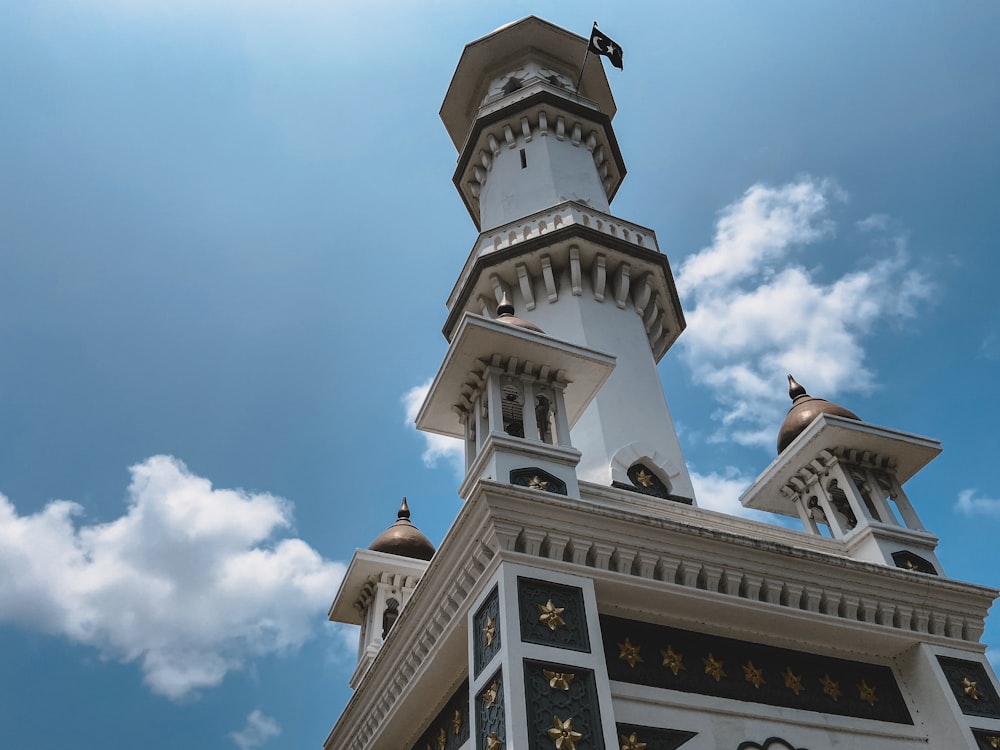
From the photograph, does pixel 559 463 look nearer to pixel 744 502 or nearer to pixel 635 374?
pixel 744 502

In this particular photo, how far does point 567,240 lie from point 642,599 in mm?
8812

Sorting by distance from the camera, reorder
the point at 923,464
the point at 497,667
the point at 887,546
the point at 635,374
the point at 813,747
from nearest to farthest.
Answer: the point at 497,667, the point at 813,747, the point at 887,546, the point at 923,464, the point at 635,374

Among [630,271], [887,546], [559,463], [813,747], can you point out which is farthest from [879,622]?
[630,271]

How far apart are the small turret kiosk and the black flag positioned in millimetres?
12729

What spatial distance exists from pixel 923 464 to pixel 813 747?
4.81m

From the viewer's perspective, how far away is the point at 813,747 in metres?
8.08

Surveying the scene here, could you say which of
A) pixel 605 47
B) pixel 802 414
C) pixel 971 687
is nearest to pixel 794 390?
pixel 802 414

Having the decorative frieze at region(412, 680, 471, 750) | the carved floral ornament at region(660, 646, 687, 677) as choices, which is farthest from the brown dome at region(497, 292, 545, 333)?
the decorative frieze at region(412, 680, 471, 750)

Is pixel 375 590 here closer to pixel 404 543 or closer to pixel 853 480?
pixel 404 543

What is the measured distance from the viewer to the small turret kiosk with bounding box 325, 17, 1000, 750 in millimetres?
7445

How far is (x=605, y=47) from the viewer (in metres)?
22.3

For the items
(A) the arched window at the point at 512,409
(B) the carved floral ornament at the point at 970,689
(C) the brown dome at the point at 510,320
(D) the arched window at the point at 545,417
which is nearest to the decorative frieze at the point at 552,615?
(D) the arched window at the point at 545,417

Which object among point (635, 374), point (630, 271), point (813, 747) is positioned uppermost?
point (630, 271)

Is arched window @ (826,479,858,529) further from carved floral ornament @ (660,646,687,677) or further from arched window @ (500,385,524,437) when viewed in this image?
arched window @ (500,385,524,437)
